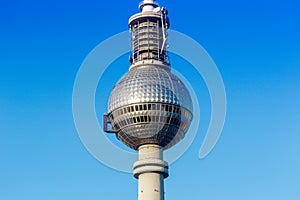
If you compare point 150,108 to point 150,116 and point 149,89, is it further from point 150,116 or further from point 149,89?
point 149,89

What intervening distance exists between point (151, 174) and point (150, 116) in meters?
11.2

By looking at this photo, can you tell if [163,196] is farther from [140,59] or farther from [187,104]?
[140,59]

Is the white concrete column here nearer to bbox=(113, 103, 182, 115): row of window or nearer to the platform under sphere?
the platform under sphere

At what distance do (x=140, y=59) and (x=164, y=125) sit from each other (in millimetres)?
18017

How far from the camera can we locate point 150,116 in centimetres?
10969

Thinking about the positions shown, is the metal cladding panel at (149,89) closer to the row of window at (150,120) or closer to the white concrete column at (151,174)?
the row of window at (150,120)

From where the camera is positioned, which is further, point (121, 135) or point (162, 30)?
point (162, 30)

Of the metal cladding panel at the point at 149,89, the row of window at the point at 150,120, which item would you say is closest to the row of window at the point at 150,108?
the metal cladding panel at the point at 149,89

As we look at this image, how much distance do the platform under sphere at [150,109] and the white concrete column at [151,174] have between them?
4057 millimetres

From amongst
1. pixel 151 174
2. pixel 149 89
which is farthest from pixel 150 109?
pixel 151 174

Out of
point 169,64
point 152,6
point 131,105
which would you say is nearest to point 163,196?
point 131,105

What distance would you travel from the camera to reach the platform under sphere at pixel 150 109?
109938 millimetres

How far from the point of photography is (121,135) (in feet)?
372

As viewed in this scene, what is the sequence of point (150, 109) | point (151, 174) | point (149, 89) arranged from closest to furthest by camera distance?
point (151, 174) → point (150, 109) → point (149, 89)
